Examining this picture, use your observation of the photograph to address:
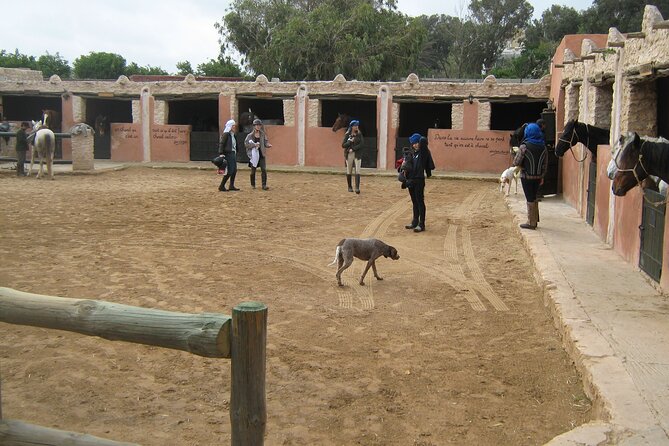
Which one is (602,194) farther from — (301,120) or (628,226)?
(301,120)

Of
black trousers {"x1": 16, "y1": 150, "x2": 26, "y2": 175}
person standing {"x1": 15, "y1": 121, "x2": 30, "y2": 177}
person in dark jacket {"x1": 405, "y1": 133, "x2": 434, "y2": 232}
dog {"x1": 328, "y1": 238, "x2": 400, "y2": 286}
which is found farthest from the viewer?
black trousers {"x1": 16, "y1": 150, "x2": 26, "y2": 175}

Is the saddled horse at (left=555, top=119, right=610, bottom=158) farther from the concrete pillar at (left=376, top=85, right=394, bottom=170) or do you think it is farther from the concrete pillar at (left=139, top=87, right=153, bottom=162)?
the concrete pillar at (left=139, top=87, right=153, bottom=162)

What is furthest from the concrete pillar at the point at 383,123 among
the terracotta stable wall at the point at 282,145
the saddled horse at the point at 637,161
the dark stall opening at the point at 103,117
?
the saddled horse at the point at 637,161

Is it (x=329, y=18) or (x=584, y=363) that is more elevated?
(x=329, y=18)

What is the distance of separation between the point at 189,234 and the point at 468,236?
4.54 meters

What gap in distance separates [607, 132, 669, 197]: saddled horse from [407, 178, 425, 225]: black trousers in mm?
5042

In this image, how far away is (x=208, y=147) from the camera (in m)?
25.6

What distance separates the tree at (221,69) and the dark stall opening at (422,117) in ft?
74.1

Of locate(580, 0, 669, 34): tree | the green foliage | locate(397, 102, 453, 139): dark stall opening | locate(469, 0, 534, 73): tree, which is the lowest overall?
locate(397, 102, 453, 139): dark stall opening

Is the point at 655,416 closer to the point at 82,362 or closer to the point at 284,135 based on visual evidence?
the point at 82,362

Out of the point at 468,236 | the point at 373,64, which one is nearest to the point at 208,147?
the point at 373,64

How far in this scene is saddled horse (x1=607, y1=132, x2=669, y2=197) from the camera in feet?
20.7

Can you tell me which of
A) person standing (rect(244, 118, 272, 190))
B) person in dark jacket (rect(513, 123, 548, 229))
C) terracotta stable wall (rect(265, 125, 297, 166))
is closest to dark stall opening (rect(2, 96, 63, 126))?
terracotta stable wall (rect(265, 125, 297, 166))

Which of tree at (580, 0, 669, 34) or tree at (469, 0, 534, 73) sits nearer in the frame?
tree at (580, 0, 669, 34)
